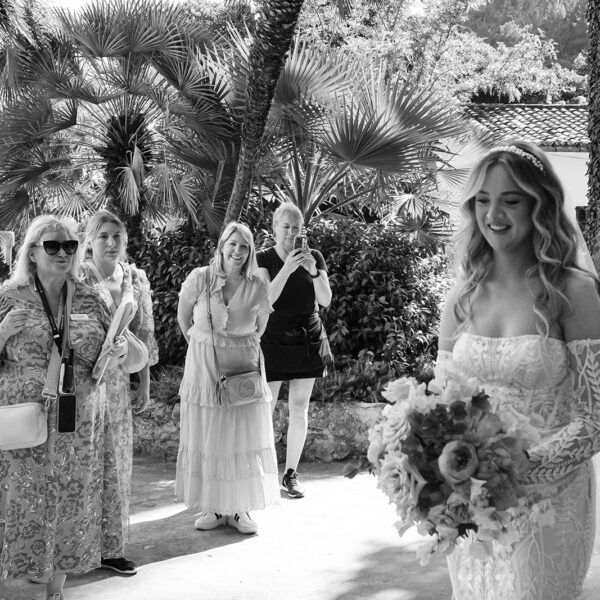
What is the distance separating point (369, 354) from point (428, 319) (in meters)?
0.99

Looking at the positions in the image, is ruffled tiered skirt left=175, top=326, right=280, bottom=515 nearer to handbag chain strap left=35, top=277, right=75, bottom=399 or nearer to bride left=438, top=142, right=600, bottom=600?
handbag chain strap left=35, top=277, right=75, bottom=399

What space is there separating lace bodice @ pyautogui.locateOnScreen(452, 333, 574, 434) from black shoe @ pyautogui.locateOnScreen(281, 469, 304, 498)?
475 centimetres

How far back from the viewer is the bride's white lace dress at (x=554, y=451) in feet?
8.21

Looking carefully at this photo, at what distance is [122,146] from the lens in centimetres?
1060

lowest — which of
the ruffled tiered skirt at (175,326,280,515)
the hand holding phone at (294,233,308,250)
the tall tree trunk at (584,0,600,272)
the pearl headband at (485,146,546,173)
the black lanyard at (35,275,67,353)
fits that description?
the ruffled tiered skirt at (175,326,280,515)

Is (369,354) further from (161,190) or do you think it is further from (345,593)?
(345,593)

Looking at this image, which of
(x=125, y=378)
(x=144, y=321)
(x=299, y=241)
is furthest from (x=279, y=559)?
(x=299, y=241)

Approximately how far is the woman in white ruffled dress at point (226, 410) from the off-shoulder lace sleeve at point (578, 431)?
4020mm

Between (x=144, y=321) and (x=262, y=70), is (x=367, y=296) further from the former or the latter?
(x=144, y=321)

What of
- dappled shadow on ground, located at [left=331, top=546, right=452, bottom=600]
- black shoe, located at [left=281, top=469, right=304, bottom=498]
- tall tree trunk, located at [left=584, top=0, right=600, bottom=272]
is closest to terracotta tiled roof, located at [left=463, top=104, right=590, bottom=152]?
tall tree trunk, located at [left=584, top=0, right=600, bottom=272]

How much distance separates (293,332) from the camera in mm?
7430

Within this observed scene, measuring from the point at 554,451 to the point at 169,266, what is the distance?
344 inches

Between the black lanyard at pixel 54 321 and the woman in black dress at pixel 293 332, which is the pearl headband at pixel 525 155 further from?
the woman in black dress at pixel 293 332

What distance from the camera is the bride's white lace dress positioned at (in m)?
2.50
